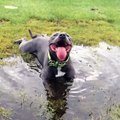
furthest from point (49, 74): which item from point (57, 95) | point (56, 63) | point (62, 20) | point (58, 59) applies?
point (62, 20)

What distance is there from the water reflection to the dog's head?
2.08ft

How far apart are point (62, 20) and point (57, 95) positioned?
7815mm

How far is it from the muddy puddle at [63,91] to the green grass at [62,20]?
183 centimetres

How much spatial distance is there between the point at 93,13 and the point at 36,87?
8890 mm

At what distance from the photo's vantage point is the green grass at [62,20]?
1401 cm

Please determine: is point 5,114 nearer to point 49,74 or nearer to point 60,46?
point 49,74

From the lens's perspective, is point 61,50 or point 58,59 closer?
point 61,50

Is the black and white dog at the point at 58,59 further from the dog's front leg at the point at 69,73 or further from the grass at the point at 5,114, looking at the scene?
the grass at the point at 5,114

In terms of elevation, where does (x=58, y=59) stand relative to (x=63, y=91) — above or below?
above

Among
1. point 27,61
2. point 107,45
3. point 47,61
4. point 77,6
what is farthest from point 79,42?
point 77,6

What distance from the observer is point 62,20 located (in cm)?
1634

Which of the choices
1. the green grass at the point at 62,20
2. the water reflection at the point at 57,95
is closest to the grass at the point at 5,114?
the water reflection at the point at 57,95

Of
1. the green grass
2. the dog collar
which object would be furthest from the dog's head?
the green grass

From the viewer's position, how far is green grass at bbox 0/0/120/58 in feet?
46.0
